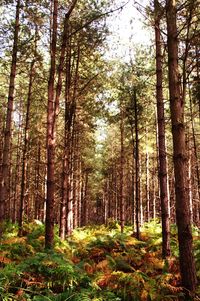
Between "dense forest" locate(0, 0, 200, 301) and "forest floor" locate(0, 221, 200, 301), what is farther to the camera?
"dense forest" locate(0, 0, 200, 301)

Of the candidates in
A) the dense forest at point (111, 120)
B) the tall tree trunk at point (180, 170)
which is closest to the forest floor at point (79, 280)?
the dense forest at point (111, 120)

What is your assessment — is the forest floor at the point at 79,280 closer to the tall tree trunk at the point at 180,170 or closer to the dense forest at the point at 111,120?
the dense forest at the point at 111,120

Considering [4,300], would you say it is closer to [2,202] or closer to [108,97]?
[2,202]

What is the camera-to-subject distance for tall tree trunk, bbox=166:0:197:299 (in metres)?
5.93

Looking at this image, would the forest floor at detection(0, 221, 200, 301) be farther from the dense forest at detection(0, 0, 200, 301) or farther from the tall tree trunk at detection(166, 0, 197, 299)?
the tall tree trunk at detection(166, 0, 197, 299)

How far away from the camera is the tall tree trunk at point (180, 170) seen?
5930mm

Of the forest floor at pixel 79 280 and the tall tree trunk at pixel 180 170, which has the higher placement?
the tall tree trunk at pixel 180 170

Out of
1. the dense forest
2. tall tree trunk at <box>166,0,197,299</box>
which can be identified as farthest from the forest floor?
tall tree trunk at <box>166,0,197,299</box>

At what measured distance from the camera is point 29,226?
16.1 m

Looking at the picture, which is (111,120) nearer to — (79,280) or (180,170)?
(180,170)

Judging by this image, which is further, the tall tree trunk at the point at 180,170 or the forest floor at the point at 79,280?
the tall tree trunk at the point at 180,170

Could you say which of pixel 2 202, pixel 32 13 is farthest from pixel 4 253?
pixel 32 13

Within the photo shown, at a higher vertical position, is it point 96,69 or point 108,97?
point 96,69

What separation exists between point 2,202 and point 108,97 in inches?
316
